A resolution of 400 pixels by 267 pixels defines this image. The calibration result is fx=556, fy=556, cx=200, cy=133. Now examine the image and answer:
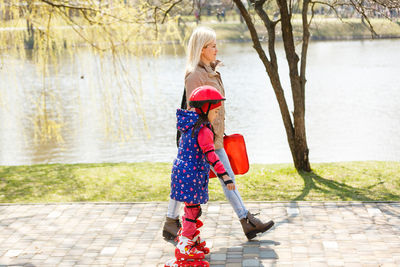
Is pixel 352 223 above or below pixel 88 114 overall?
above

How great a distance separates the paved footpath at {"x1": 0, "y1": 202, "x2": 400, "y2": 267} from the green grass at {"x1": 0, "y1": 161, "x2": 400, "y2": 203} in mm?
511

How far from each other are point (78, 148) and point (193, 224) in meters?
9.24

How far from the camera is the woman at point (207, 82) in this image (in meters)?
4.61

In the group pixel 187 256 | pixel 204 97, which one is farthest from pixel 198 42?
pixel 187 256

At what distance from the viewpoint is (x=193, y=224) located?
4.31 m

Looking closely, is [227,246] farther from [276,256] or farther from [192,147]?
[192,147]

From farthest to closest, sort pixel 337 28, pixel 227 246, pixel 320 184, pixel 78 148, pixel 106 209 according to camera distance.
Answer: pixel 337 28, pixel 78 148, pixel 320 184, pixel 106 209, pixel 227 246

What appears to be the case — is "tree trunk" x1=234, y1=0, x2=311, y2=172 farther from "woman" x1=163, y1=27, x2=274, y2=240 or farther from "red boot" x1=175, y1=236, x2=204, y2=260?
"red boot" x1=175, y1=236, x2=204, y2=260

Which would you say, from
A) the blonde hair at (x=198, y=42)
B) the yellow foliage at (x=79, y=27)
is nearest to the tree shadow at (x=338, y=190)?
the blonde hair at (x=198, y=42)

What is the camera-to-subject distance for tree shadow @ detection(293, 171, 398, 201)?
6.11m

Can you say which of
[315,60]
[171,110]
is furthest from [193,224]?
[315,60]

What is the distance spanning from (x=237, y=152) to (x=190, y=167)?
89 cm

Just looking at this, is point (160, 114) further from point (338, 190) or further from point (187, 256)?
point (187, 256)

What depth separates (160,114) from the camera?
16172 millimetres
